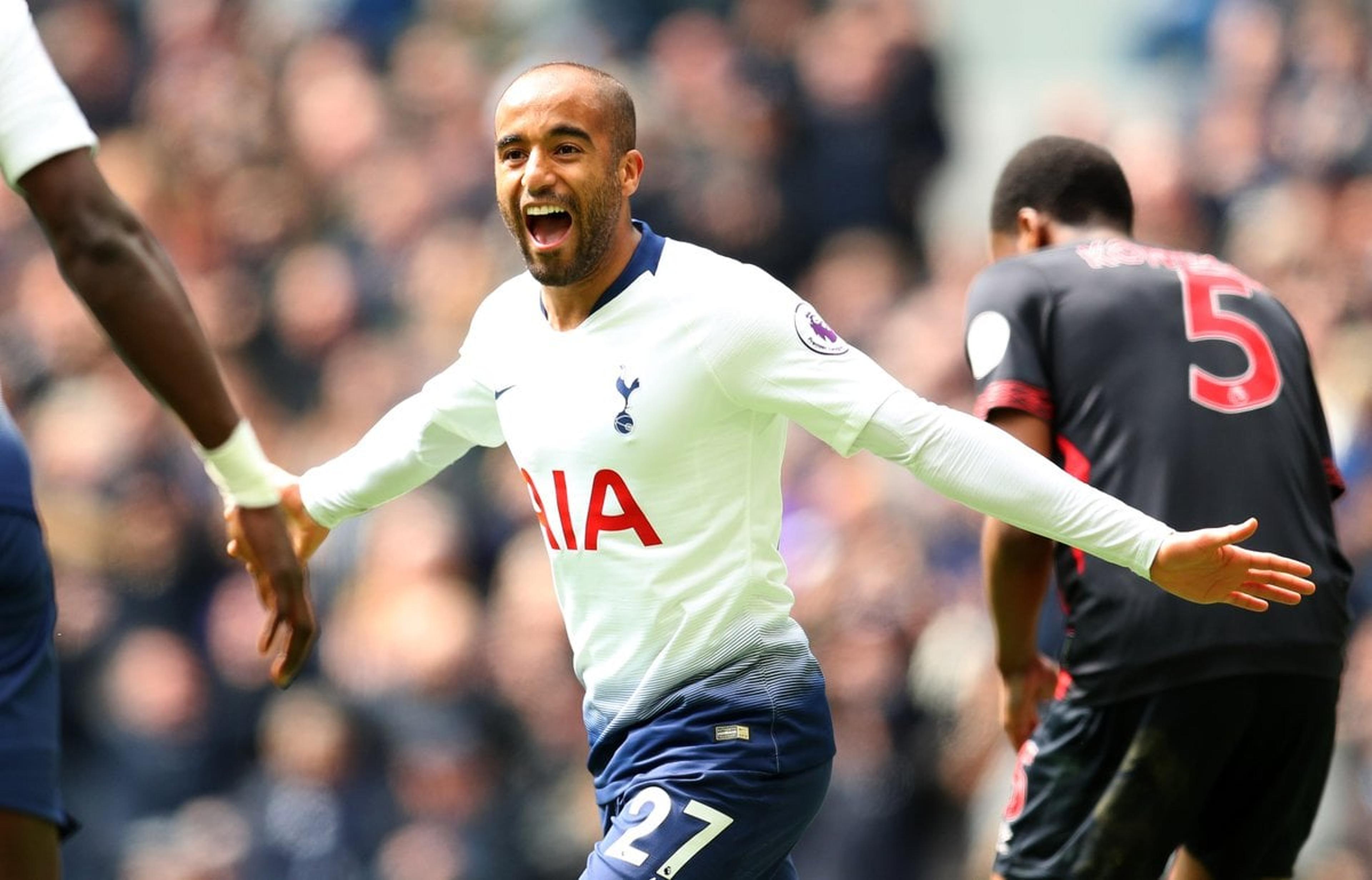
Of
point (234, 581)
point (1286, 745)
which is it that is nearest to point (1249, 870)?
point (1286, 745)

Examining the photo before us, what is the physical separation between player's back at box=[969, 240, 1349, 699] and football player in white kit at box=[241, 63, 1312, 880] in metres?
0.68

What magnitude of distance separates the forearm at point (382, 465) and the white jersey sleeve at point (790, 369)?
97 cm

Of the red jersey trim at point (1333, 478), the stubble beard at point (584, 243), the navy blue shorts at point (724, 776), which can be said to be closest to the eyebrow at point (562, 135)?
the stubble beard at point (584, 243)

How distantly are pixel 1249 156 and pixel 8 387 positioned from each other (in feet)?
21.2

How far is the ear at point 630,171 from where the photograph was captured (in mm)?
5070

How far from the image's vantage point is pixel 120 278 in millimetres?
3482

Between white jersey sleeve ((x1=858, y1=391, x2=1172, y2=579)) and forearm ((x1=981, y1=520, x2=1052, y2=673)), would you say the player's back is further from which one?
white jersey sleeve ((x1=858, y1=391, x2=1172, y2=579))

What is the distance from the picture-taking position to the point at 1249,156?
976cm

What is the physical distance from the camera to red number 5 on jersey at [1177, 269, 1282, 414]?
18.1 ft

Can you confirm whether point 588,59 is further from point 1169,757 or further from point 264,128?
point 1169,757

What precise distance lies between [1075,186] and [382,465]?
2191 millimetres

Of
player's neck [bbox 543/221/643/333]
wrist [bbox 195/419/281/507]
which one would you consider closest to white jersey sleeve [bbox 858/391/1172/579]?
player's neck [bbox 543/221/643/333]

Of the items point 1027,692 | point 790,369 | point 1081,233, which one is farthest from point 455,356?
point 790,369

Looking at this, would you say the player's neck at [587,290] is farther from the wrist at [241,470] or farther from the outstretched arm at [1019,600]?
the wrist at [241,470]
